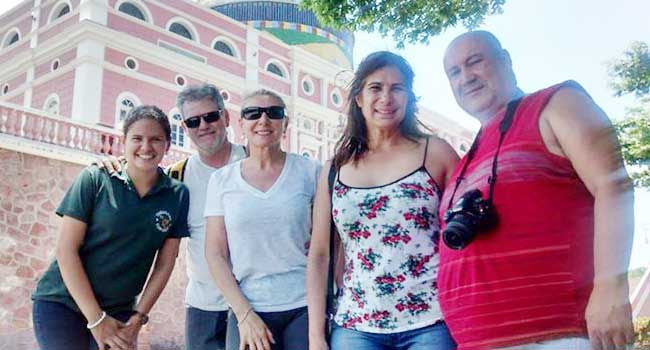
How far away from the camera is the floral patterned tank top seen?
1.90 meters

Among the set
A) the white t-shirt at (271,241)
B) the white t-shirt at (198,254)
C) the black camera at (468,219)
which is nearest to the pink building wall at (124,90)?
the white t-shirt at (198,254)

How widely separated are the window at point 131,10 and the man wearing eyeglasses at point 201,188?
14405 millimetres

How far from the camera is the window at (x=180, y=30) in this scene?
17625 mm

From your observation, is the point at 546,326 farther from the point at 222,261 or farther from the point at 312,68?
the point at 312,68

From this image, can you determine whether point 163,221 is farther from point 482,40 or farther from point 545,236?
point 545,236

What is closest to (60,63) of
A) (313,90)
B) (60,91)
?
(60,91)

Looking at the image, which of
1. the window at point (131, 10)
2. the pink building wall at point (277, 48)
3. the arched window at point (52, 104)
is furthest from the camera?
the pink building wall at point (277, 48)

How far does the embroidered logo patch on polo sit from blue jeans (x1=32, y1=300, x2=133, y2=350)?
1.55ft

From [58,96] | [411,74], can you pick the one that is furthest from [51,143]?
[411,74]

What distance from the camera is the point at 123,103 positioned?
610 inches

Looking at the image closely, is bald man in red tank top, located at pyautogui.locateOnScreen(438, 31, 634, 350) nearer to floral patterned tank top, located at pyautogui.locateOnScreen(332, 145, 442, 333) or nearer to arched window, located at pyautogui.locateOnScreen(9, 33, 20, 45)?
floral patterned tank top, located at pyautogui.locateOnScreen(332, 145, 442, 333)

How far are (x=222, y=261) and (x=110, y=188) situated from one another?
1.91ft

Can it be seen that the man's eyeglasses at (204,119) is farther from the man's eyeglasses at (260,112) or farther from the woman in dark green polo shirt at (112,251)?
the man's eyeglasses at (260,112)

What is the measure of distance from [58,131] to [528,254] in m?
10.7
